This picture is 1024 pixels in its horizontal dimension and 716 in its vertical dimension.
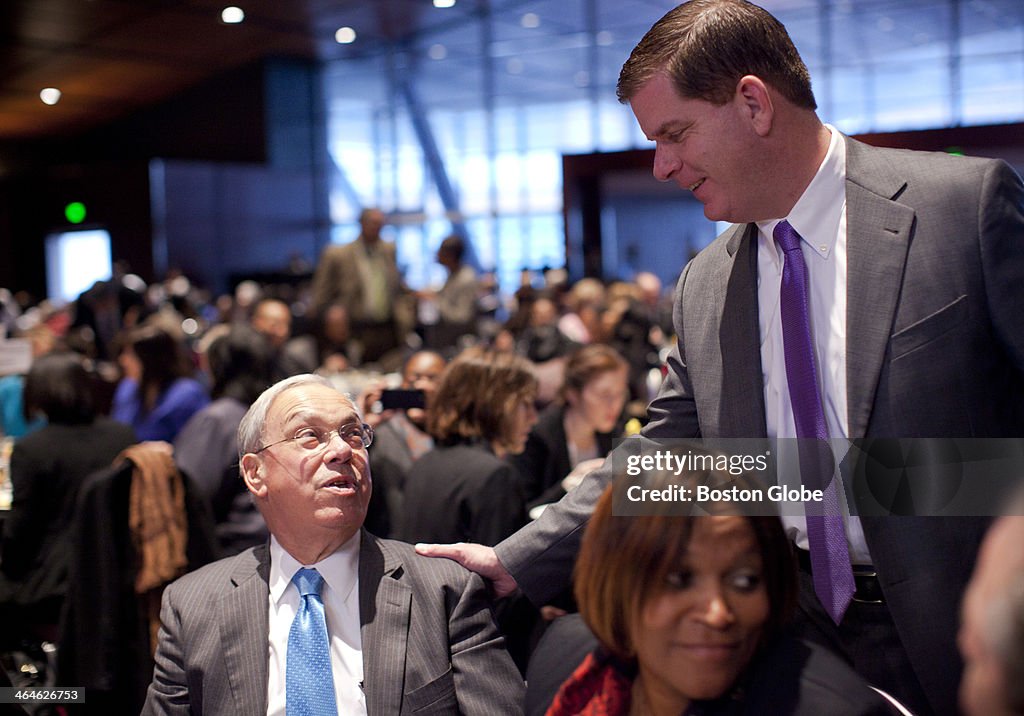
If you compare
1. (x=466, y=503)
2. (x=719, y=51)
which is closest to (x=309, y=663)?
(x=719, y=51)

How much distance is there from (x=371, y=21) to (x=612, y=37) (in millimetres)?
3196

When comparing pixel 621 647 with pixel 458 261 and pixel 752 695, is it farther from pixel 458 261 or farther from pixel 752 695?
pixel 458 261

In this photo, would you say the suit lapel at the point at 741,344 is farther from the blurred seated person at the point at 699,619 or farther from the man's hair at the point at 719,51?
the blurred seated person at the point at 699,619

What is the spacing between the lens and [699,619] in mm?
1030

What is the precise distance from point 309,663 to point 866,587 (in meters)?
0.94

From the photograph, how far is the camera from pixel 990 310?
1391mm

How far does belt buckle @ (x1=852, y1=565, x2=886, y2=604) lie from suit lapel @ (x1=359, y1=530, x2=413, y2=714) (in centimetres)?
79

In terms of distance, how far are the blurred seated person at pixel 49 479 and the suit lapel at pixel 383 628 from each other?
86.8 inches

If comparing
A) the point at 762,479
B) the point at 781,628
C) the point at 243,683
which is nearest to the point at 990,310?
the point at 762,479

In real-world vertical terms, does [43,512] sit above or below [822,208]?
below

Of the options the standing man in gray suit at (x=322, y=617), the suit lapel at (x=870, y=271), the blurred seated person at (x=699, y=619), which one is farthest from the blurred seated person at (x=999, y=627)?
the standing man in gray suit at (x=322, y=617)

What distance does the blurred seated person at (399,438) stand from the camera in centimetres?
373

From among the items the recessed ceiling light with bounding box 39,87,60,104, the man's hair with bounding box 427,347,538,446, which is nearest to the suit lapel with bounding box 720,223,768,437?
the man's hair with bounding box 427,347,538,446

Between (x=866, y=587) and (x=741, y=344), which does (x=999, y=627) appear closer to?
(x=866, y=587)
